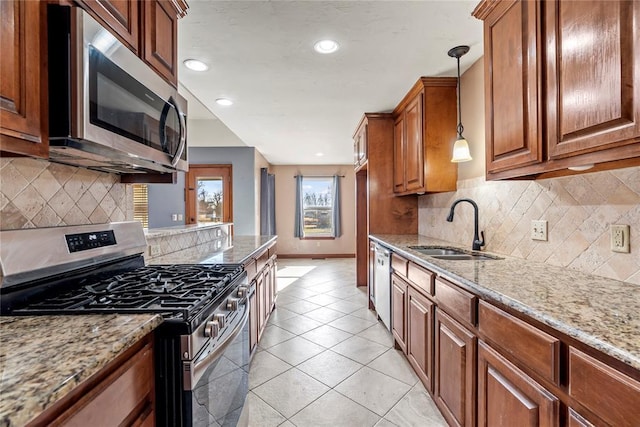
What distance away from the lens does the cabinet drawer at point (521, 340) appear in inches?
35.6

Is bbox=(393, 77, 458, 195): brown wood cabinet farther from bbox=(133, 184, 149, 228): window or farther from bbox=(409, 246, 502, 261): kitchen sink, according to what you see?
bbox=(133, 184, 149, 228): window

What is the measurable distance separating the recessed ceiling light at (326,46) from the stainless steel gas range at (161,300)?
1671mm

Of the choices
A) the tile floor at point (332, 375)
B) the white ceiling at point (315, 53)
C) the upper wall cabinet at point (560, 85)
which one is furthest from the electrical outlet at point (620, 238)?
the white ceiling at point (315, 53)

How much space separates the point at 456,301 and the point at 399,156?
90.9 inches

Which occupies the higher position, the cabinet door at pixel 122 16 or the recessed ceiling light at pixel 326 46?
the recessed ceiling light at pixel 326 46

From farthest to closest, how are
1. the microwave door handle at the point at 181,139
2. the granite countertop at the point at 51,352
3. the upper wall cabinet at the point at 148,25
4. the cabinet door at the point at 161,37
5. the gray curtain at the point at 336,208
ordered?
1. the gray curtain at the point at 336,208
2. the microwave door handle at the point at 181,139
3. the cabinet door at the point at 161,37
4. the upper wall cabinet at the point at 148,25
5. the granite countertop at the point at 51,352

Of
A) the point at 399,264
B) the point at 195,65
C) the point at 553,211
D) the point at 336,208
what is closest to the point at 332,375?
the point at 399,264

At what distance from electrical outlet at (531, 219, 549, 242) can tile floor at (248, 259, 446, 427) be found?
3.94 feet

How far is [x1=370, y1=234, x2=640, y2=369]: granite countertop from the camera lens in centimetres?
77

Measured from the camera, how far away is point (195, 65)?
8.09 feet

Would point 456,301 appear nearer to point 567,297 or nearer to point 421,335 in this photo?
point 567,297

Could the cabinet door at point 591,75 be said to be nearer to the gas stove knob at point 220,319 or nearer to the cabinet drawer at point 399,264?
the cabinet drawer at point 399,264

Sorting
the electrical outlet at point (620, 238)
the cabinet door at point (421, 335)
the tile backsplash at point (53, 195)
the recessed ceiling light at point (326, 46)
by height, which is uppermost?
the recessed ceiling light at point (326, 46)

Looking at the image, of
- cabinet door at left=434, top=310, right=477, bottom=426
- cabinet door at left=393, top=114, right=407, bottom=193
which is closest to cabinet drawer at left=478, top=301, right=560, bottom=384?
cabinet door at left=434, top=310, right=477, bottom=426
